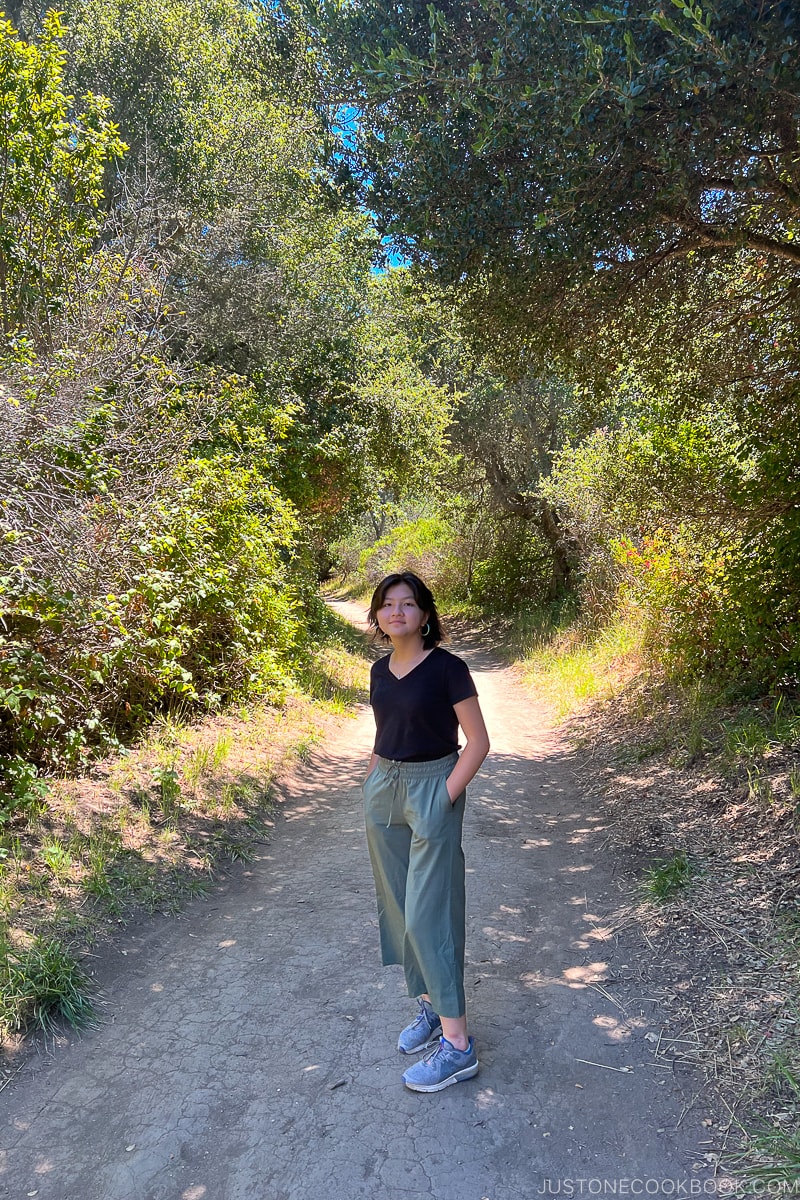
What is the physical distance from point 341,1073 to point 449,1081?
1.43ft

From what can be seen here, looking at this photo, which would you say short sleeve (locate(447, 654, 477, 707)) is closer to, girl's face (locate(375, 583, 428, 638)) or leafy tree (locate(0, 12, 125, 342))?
girl's face (locate(375, 583, 428, 638))

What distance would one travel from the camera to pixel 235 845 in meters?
5.29

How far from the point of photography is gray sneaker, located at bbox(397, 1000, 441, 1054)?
9.79ft

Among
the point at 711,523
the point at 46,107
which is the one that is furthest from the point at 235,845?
the point at 46,107

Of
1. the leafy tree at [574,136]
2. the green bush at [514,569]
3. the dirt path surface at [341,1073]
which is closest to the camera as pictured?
the dirt path surface at [341,1073]

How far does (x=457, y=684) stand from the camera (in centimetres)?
283

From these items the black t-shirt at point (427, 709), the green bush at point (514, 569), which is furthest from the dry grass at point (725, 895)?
the green bush at point (514, 569)

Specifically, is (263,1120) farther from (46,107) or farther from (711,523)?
(46,107)

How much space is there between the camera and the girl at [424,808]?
2777 millimetres

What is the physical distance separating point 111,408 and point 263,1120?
15.8 feet

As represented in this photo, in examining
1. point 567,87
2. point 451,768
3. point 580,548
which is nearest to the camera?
point 451,768

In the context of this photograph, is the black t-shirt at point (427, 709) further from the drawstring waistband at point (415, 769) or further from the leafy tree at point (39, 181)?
the leafy tree at point (39, 181)

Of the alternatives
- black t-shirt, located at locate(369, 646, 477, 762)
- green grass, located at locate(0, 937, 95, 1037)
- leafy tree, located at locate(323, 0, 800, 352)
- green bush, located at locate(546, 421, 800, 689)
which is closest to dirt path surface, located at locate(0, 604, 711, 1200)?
green grass, located at locate(0, 937, 95, 1037)

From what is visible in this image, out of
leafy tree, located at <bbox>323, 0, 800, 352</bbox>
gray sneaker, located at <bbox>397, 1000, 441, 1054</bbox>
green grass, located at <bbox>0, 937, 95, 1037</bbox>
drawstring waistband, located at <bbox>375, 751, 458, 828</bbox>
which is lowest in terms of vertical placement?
gray sneaker, located at <bbox>397, 1000, 441, 1054</bbox>
